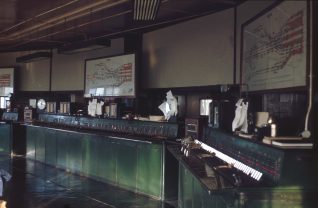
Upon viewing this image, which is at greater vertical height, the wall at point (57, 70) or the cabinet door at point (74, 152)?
the wall at point (57, 70)

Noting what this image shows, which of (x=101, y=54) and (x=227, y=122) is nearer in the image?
(x=227, y=122)

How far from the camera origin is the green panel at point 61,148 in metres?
8.71

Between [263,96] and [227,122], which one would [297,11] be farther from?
[227,122]

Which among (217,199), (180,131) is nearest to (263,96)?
(217,199)

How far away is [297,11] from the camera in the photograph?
2.69 m

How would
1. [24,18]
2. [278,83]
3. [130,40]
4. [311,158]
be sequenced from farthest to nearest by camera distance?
[130,40]
[24,18]
[278,83]
[311,158]

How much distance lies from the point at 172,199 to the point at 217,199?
3.03 metres

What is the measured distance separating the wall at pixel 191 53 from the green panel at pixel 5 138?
5235mm

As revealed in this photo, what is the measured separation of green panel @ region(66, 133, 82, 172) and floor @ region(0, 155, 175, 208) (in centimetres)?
20

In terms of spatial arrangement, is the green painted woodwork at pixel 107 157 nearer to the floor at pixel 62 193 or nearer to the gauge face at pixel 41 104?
the floor at pixel 62 193

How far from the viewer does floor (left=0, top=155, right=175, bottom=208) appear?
5.84 m

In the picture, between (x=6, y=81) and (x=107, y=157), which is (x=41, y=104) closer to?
(x=6, y=81)

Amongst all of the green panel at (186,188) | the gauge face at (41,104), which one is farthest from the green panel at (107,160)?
the gauge face at (41,104)

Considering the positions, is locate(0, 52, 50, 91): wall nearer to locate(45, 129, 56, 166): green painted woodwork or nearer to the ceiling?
the ceiling
